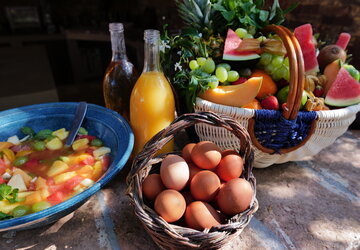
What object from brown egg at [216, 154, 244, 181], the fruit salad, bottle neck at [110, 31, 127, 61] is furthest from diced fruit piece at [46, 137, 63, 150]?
brown egg at [216, 154, 244, 181]

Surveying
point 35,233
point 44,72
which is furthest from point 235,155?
point 44,72

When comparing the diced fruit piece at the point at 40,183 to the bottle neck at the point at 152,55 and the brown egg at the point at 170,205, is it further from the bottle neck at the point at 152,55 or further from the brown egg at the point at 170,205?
the bottle neck at the point at 152,55

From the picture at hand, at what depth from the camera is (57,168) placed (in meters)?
0.77

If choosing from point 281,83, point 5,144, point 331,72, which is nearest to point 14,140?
point 5,144

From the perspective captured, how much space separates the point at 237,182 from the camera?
1.96ft

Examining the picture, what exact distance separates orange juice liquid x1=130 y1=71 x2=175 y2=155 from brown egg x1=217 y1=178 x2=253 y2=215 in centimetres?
33

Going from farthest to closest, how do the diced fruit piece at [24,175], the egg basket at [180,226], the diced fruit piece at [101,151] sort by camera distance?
1. the diced fruit piece at [101,151]
2. the diced fruit piece at [24,175]
3. the egg basket at [180,226]

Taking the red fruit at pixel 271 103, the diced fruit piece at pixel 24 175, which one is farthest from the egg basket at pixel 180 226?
the diced fruit piece at pixel 24 175

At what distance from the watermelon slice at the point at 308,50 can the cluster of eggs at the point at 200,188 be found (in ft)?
1.91

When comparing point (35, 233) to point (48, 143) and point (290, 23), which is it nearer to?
point (48, 143)

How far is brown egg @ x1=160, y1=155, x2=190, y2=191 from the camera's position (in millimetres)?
621

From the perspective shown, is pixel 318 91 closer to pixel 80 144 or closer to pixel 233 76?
pixel 233 76

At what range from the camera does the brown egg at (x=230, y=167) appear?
0.64 m

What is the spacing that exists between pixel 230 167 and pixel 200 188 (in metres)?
0.10
